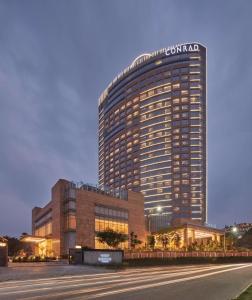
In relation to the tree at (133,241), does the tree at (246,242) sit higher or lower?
lower

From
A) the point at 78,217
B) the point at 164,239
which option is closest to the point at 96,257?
the point at 78,217

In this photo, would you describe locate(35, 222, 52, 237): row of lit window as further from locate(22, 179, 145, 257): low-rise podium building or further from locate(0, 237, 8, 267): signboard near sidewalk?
locate(0, 237, 8, 267): signboard near sidewalk

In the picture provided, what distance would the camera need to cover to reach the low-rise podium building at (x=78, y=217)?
289 feet

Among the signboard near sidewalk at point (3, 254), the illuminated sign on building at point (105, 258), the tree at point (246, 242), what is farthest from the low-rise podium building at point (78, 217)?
the tree at point (246, 242)

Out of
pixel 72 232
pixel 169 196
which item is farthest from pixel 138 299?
pixel 169 196

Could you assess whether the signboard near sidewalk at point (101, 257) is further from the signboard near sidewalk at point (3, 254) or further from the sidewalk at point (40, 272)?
the signboard near sidewalk at point (3, 254)

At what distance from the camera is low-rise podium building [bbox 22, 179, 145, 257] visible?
88125 millimetres

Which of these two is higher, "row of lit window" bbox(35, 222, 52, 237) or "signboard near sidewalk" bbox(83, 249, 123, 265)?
"row of lit window" bbox(35, 222, 52, 237)

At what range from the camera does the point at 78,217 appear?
89438 mm

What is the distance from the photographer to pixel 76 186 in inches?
3622

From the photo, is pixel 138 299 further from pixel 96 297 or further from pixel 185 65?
pixel 185 65

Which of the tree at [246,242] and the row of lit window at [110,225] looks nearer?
the row of lit window at [110,225]

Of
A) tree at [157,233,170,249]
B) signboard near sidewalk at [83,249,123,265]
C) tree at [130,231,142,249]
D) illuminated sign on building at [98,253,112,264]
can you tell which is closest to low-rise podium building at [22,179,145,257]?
tree at [130,231,142,249]

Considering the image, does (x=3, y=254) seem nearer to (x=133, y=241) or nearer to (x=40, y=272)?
(x=40, y=272)
